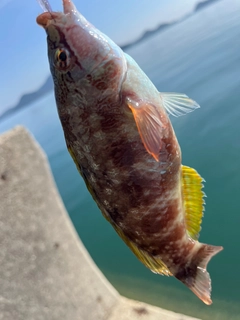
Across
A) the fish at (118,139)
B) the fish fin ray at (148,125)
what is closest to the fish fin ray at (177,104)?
the fish at (118,139)

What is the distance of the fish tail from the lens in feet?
3.50

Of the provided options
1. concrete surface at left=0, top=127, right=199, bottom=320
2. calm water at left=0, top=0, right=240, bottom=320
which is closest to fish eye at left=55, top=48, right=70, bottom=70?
concrete surface at left=0, top=127, right=199, bottom=320

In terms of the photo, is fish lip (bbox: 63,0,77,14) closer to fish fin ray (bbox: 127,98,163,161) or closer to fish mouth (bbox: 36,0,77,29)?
fish mouth (bbox: 36,0,77,29)

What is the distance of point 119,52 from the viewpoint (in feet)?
3.46

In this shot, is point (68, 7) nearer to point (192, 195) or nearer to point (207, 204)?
point (192, 195)

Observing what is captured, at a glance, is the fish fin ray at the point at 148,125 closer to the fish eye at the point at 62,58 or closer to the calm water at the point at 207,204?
the fish eye at the point at 62,58

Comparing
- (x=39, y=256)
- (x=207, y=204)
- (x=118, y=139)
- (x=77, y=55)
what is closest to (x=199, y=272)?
(x=118, y=139)

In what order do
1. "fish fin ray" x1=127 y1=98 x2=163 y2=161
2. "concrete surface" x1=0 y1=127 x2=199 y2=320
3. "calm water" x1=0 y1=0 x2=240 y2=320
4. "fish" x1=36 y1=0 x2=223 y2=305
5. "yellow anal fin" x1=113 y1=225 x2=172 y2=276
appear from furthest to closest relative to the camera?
"calm water" x1=0 y1=0 x2=240 y2=320 → "concrete surface" x1=0 y1=127 x2=199 y2=320 → "yellow anal fin" x1=113 y1=225 x2=172 y2=276 → "fish" x1=36 y1=0 x2=223 y2=305 → "fish fin ray" x1=127 y1=98 x2=163 y2=161

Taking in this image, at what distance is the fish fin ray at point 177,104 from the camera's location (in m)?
1.11

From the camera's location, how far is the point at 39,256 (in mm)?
3322

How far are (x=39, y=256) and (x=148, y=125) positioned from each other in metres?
2.75

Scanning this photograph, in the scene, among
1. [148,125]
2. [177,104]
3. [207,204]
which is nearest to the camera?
[148,125]

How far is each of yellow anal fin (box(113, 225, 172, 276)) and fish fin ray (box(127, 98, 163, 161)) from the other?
323 mm

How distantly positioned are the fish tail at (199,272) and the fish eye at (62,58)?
67 cm
